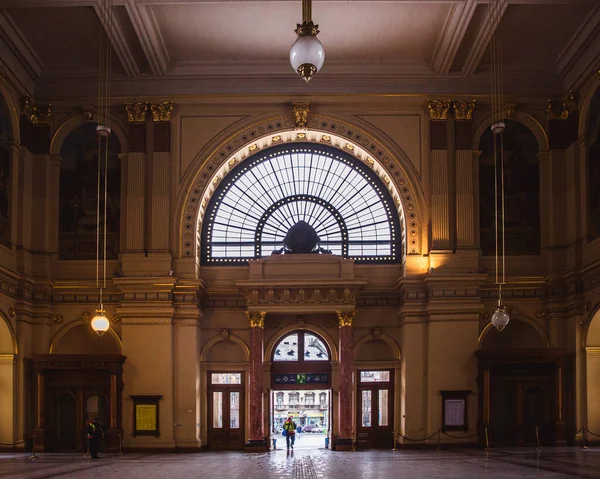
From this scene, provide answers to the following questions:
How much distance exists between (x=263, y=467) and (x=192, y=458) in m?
3.55

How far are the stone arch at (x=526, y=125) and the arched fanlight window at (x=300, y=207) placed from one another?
313cm

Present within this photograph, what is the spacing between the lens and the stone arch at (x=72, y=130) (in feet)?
90.3

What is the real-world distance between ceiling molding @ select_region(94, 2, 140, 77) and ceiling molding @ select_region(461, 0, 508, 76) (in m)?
9.06

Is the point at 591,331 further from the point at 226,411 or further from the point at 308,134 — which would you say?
the point at 226,411

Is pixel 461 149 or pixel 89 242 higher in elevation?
pixel 461 149

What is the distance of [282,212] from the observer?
1133 inches

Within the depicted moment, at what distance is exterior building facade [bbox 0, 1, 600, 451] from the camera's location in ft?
85.3

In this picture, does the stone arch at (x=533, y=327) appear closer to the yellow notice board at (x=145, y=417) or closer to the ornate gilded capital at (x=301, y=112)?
the ornate gilded capital at (x=301, y=112)

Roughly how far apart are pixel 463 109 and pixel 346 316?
21.9 ft

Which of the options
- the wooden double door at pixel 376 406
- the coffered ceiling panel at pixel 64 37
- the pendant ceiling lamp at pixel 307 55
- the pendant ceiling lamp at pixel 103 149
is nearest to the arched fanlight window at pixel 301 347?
the wooden double door at pixel 376 406

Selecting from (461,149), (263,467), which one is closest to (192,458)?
(263,467)

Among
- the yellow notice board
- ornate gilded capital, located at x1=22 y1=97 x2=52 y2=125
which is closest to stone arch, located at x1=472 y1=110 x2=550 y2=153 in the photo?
the yellow notice board

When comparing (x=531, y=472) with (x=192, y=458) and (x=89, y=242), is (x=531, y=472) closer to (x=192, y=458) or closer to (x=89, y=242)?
(x=192, y=458)

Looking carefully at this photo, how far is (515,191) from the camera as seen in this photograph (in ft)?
90.5
